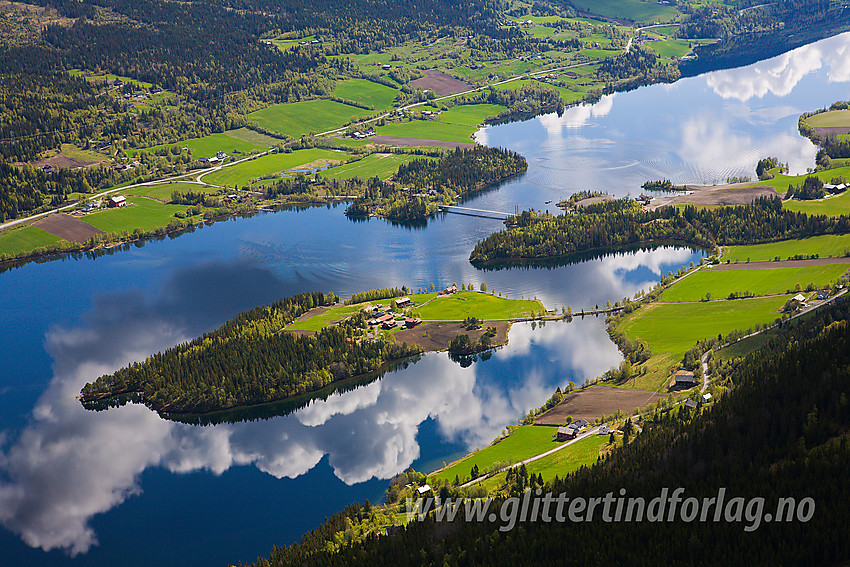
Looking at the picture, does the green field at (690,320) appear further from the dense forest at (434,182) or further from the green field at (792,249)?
the dense forest at (434,182)

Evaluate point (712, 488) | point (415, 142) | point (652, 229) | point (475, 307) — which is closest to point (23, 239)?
point (475, 307)

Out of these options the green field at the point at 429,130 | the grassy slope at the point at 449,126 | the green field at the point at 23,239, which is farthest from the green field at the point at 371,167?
the green field at the point at 23,239

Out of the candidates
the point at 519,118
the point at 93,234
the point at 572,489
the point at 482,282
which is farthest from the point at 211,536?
the point at 519,118

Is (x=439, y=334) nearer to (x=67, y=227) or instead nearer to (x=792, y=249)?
(x=792, y=249)

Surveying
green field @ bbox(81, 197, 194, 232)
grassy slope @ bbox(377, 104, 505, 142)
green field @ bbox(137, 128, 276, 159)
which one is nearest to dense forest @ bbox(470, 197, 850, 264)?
green field @ bbox(81, 197, 194, 232)

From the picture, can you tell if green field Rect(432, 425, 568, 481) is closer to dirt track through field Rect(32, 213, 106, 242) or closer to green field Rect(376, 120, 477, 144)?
dirt track through field Rect(32, 213, 106, 242)
